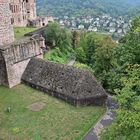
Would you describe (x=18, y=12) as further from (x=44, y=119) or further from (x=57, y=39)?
(x=44, y=119)

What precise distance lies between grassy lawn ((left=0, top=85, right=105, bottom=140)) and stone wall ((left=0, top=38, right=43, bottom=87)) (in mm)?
3085

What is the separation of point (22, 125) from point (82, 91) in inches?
283

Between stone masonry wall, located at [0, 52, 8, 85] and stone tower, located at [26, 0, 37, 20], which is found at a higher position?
stone tower, located at [26, 0, 37, 20]

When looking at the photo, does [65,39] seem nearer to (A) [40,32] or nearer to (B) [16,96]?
(A) [40,32]

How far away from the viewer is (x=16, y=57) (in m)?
36.2

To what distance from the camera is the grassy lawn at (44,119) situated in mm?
25797

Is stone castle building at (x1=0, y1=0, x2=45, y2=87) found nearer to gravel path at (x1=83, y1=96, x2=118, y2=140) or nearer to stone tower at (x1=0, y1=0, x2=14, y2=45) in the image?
stone tower at (x1=0, y1=0, x2=14, y2=45)

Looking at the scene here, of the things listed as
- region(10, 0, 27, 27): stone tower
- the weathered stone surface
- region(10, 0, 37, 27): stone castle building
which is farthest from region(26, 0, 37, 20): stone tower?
the weathered stone surface

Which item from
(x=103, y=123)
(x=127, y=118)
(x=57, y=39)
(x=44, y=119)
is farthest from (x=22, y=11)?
(x=127, y=118)

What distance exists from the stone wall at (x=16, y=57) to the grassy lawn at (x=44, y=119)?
3085 mm

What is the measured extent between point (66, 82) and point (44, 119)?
5681 mm

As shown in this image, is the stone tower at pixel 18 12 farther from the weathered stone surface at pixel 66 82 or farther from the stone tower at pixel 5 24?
the weathered stone surface at pixel 66 82

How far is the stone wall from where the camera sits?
35125mm

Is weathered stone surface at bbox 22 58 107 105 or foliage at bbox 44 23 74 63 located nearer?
weathered stone surface at bbox 22 58 107 105
